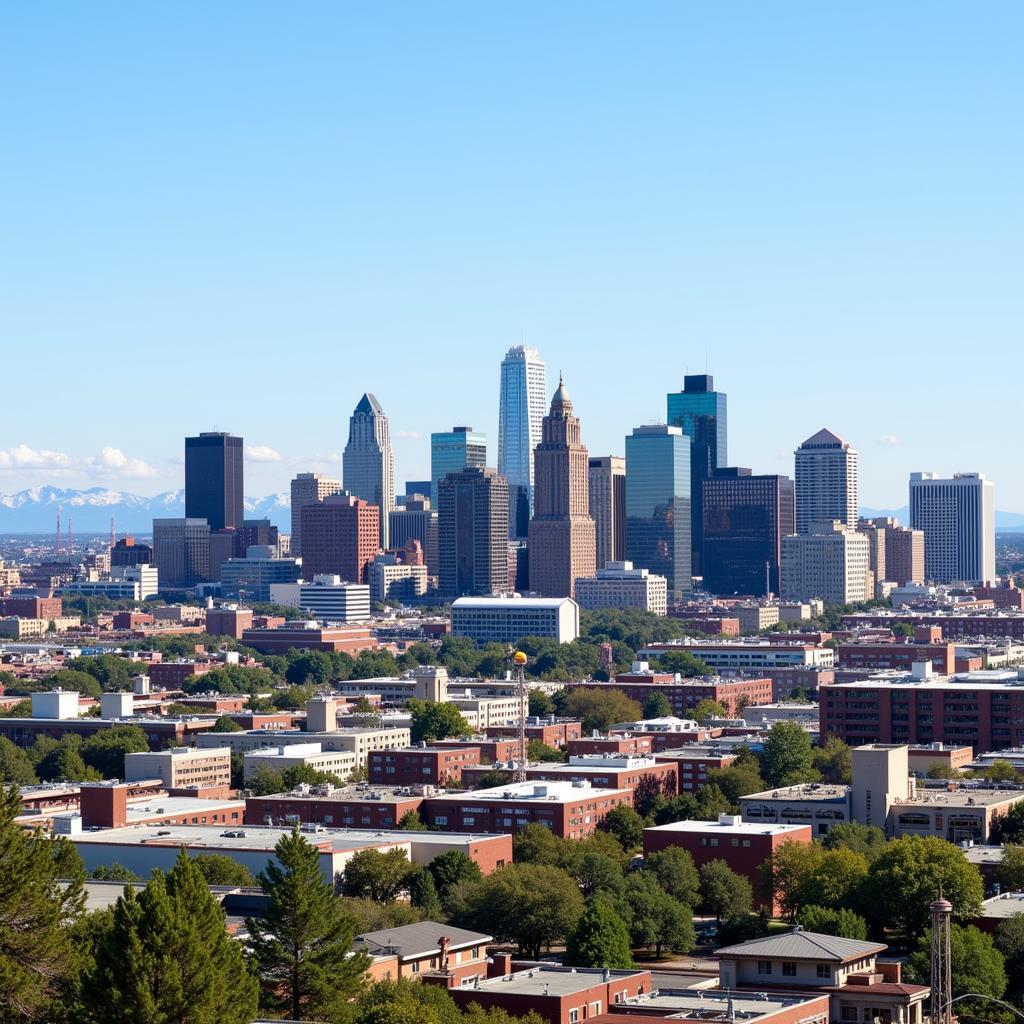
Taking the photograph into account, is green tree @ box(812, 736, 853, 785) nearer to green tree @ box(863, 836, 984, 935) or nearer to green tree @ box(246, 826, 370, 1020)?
green tree @ box(863, 836, 984, 935)

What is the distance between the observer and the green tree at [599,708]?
13288 cm

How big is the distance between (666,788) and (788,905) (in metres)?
29.2

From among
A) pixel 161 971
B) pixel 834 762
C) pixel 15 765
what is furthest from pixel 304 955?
pixel 15 765

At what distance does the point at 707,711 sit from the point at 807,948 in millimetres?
81817

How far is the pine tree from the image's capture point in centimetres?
4000

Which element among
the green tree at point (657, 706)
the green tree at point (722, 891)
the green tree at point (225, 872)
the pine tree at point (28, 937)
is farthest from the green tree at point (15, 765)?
the pine tree at point (28, 937)

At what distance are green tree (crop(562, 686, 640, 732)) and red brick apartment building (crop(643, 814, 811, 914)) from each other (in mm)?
51419

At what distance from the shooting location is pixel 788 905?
70.9m

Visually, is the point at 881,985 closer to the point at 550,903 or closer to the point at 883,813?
the point at 550,903

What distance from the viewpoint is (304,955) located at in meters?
49.2

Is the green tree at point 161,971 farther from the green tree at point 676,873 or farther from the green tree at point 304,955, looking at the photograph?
the green tree at point 676,873

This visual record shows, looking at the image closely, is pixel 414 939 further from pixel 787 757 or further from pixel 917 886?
pixel 787 757

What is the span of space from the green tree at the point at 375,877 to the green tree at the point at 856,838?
44.3ft

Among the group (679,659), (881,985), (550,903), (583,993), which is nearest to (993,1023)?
(881,985)
